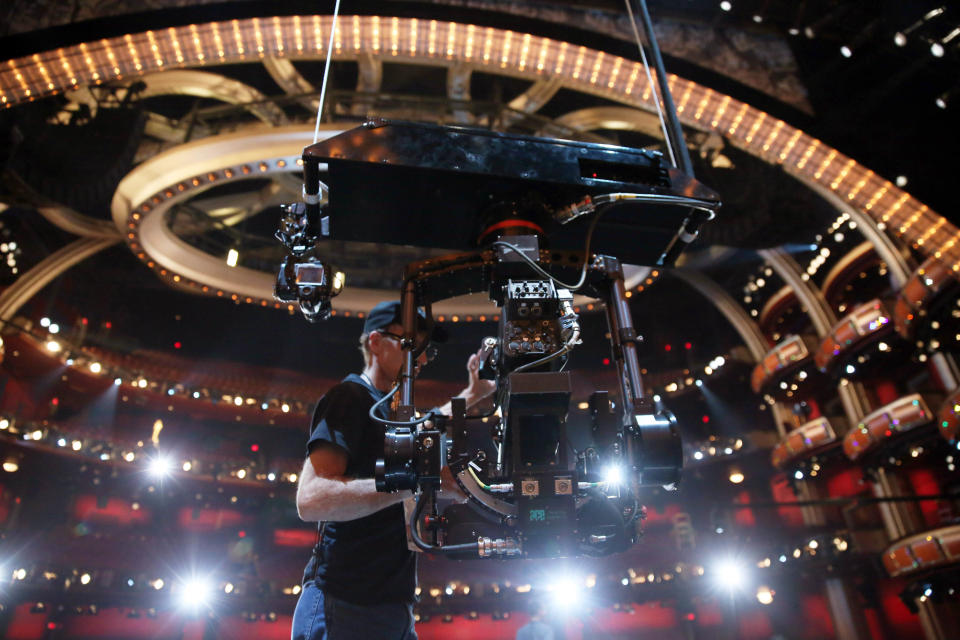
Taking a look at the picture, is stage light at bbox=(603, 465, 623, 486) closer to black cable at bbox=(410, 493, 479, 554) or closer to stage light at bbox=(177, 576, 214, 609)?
black cable at bbox=(410, 493, 479, 554)

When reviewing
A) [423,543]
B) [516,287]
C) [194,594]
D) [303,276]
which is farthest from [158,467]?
[516,287]

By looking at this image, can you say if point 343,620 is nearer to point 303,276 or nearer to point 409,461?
point 409,461

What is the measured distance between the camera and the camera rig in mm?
1834

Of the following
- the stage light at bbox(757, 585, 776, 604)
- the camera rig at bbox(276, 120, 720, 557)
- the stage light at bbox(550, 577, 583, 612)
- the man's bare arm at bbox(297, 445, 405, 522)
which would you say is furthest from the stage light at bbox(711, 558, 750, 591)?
the man's bare arm at bbox(297, 445, 405, 522)

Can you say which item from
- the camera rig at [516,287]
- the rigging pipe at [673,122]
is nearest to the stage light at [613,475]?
the camera rig at [516,287]

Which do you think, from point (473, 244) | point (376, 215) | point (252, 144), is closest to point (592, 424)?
point (473, 244)

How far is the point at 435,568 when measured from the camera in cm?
2458

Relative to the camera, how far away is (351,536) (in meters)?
2.53

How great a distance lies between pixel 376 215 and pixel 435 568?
2514 cm

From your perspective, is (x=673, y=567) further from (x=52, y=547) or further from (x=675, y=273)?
(x=52, y=547)

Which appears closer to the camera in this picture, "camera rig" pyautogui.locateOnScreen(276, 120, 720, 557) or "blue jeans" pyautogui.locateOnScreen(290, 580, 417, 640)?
"camera rig" pyautogui.locateOnScreen(276, 120, 720, 557)

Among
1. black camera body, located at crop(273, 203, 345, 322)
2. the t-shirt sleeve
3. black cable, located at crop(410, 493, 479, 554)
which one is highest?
black camera body, located at crop(273, 203, 345, 322)

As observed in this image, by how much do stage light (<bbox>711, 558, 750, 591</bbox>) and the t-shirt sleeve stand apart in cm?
2287

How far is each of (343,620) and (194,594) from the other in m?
24.2
